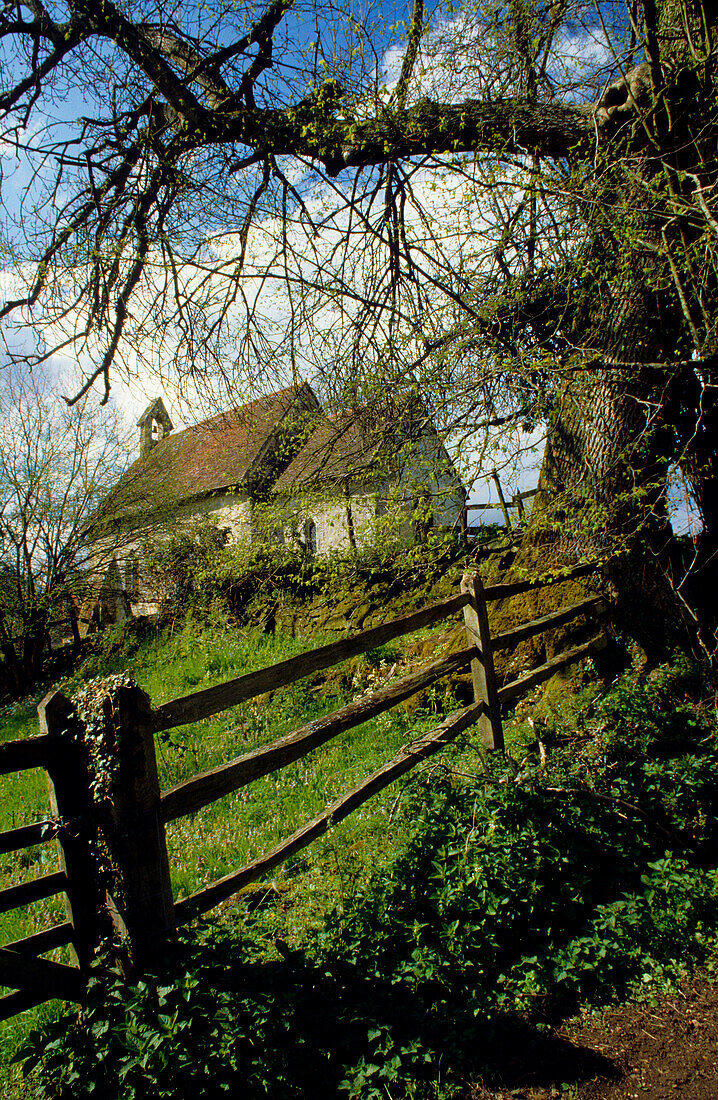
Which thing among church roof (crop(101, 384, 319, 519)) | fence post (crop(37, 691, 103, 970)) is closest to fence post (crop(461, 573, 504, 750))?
fence post (crop(37, 691, 103, 970))

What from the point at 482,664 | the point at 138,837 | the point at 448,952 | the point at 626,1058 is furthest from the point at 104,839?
the point at 482,664

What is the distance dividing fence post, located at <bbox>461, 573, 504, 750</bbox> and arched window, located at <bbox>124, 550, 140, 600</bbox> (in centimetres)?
1371

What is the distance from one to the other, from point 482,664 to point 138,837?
3014mm

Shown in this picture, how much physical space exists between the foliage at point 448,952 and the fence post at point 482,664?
71cm

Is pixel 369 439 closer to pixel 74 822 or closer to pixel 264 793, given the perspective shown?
pixel 264 793

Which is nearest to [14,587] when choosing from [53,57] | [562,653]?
[53,57]

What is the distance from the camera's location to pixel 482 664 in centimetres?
511

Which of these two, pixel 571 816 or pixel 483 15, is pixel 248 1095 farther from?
pixel 483 15

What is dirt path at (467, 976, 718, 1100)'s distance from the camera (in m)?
2.62

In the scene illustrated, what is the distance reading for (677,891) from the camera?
3.73 m

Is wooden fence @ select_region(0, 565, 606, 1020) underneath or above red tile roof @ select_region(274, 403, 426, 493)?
underneath

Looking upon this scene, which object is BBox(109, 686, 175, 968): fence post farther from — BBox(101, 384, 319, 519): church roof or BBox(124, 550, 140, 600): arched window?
BBox(124, 550, 140, 600): arched window

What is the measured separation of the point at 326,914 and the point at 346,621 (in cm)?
769

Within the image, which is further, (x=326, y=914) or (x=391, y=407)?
(x=391, y=407)
